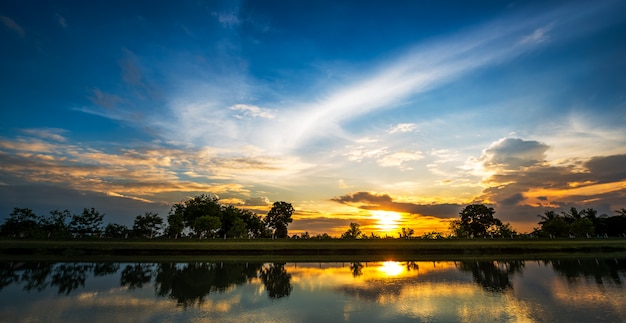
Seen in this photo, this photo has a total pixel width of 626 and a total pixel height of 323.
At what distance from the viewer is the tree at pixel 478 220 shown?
92750 millimetres

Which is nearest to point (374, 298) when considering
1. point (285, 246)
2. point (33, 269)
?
point (33, 269)

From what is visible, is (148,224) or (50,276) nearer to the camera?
(50,276)

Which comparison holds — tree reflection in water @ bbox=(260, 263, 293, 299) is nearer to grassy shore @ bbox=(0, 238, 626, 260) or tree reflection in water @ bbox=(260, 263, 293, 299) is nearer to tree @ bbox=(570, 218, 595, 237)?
grassy shore @ bbox=(0, 238, 626, 260)

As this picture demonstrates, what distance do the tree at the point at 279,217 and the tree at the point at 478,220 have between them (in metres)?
50.7

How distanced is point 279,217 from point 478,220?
5960cm

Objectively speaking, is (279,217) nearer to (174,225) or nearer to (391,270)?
(174,225)

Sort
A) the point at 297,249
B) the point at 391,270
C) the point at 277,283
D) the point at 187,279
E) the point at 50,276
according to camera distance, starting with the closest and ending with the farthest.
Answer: the point at 277,283 → the point at 187,279 → the point at 50,276 → the point at 391,270 → the point at 297,249

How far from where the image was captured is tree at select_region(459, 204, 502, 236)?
92.8m

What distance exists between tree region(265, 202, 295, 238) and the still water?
6294 cm

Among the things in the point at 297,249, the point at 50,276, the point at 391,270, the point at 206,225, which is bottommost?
the point at 50,276

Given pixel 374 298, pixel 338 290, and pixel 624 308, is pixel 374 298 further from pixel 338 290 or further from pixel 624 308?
pixel 624 308

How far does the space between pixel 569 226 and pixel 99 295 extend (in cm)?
9311

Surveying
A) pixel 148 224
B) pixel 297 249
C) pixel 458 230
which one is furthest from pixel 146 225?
pixel 458 230

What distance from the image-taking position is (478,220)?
94.8 meters
